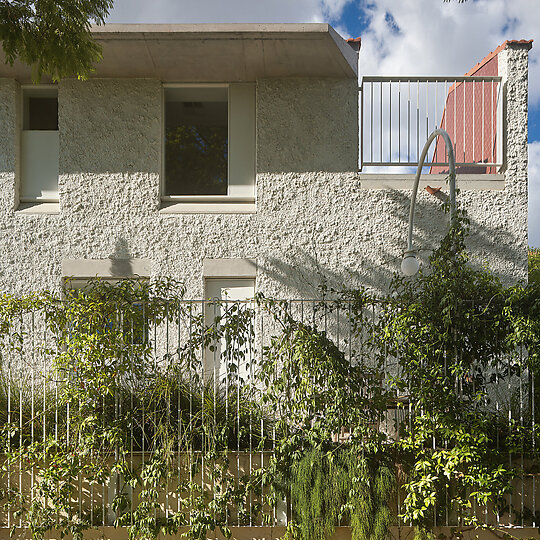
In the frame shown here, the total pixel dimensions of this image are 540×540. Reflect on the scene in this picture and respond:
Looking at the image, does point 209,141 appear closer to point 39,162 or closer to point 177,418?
point 39,162

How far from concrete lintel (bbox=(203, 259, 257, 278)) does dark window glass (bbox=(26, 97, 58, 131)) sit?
3124 mm

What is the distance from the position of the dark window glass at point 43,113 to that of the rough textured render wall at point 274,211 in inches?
13.8

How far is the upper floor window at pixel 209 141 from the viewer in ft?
32.8

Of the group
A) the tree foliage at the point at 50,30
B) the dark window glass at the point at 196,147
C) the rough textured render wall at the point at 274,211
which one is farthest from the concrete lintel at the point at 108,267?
the tree foliage at the point at 50,30

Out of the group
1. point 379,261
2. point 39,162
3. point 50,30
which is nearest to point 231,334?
point 50,30

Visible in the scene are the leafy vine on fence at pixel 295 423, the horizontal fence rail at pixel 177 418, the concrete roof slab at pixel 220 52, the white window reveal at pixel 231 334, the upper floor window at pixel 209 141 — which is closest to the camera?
the leafy vine on fence at pixel 295 423

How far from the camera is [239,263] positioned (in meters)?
9.61

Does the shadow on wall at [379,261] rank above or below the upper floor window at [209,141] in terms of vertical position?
below

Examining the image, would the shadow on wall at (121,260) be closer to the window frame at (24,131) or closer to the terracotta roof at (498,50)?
the window frame at (24,131)

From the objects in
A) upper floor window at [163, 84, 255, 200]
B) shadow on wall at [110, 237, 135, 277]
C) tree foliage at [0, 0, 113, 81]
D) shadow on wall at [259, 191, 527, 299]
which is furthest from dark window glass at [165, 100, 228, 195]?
tree foliage at [0, 0, 113, 81]

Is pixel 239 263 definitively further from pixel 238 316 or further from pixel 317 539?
pixel 317 539

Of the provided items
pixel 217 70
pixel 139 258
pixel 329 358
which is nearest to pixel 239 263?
pixel 139 258

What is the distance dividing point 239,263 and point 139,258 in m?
1.42

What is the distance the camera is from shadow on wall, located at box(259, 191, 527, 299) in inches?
377
